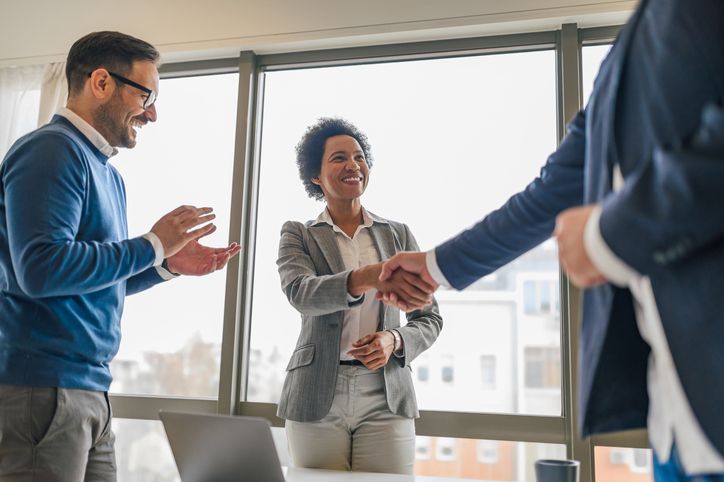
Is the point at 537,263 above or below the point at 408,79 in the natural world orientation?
below

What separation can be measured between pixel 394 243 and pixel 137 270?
106cm

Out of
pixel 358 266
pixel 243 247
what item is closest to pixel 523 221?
pixel 358 266

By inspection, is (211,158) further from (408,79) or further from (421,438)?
(421,438)

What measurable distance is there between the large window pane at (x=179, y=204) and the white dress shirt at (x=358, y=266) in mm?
978

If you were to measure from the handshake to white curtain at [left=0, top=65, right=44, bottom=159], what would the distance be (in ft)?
7.99

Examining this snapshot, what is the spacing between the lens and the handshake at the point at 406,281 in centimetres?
167

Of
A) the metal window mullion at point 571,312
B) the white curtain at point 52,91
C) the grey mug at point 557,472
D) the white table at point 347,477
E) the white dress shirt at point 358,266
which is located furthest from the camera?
the white curtain at point 52,91

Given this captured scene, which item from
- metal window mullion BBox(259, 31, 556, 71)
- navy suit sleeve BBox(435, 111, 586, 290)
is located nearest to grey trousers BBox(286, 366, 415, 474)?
navy suit sleeve BBox(435, 111, 586, 290)

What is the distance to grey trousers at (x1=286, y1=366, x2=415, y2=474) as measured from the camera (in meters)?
2.10

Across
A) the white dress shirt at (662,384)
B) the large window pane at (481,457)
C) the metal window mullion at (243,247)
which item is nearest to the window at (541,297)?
the large window pane at (481,457)

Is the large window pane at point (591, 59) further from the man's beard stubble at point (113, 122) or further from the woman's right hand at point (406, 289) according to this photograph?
the man's beard stubble at point (113, 122)

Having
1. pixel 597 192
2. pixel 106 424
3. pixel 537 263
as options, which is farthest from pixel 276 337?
pixel 597 192

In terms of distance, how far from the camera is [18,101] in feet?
11.4

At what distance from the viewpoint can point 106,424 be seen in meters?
1.66
